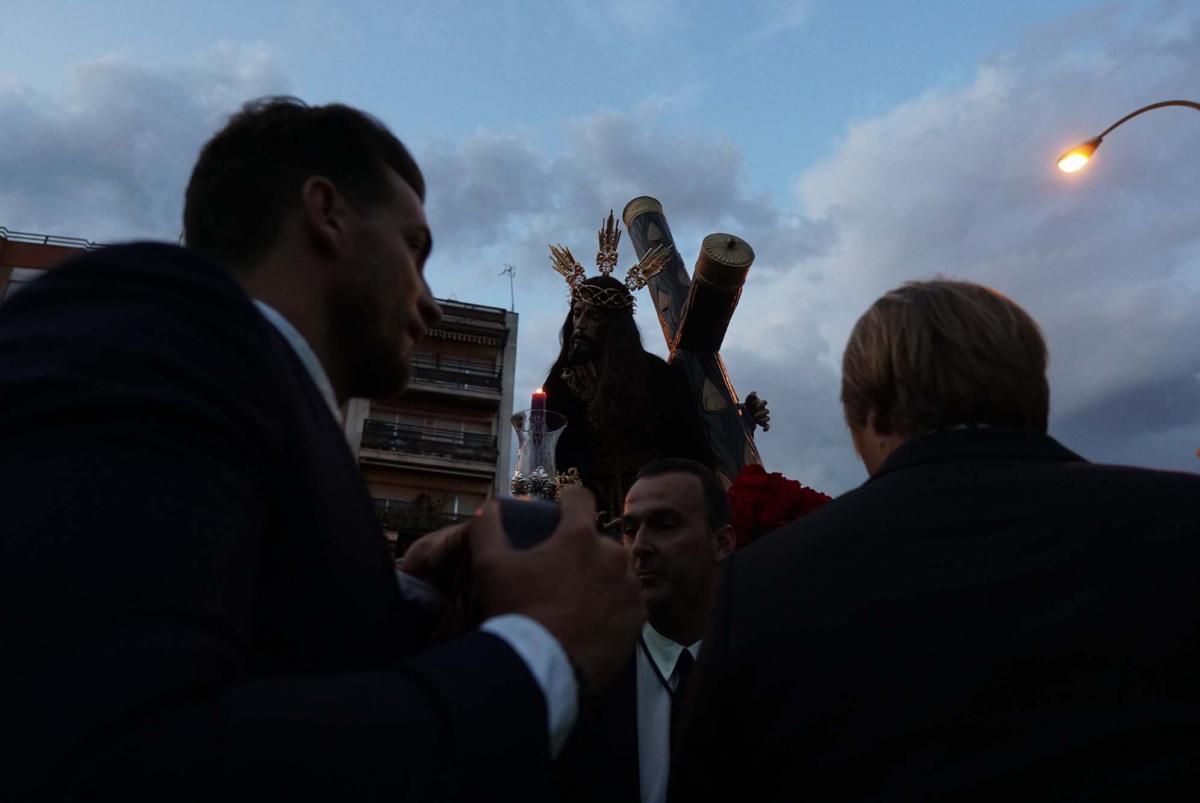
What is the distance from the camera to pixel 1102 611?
132 centimetres

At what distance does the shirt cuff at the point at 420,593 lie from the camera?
118 cm

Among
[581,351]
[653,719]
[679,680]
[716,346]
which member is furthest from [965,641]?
[716,346]

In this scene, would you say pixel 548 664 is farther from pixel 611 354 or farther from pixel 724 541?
pixel 611 354

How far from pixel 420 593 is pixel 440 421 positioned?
29557 millimetres

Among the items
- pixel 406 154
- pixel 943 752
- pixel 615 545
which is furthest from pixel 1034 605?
pixel 406 154

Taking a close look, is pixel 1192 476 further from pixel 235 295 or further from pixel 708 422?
pixel 708 422

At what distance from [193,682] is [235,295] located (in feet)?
1.30

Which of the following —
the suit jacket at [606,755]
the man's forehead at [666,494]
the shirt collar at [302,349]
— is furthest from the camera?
the man's forehead at [666,494]

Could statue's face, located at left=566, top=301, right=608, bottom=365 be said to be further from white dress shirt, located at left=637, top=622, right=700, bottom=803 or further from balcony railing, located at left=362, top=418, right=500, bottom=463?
balcony railing, located at left=362, top=418, right=500, bottom=463

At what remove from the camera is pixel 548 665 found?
0.87 metres

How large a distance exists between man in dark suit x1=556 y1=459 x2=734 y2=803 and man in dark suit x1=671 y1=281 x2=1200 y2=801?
84 centimetres

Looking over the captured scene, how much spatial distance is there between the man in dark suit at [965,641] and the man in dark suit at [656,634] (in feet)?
2.76

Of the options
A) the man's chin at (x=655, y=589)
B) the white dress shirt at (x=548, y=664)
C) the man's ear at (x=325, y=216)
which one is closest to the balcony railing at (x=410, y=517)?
the man's chin at (x=655, y=589)

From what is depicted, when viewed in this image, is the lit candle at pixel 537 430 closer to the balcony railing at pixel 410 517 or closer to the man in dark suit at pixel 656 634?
the man in dark suit at pixel 656 634
